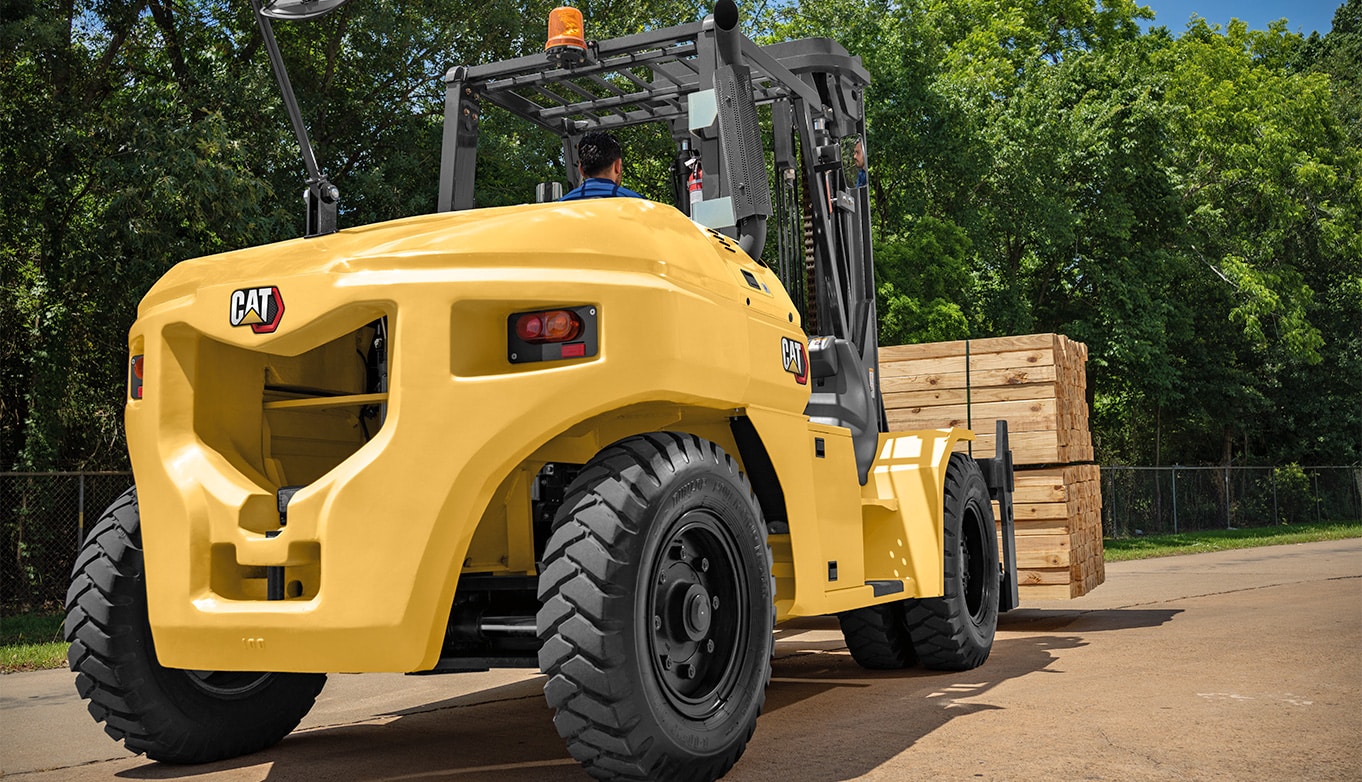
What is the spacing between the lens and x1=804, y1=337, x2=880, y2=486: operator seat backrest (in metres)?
6.72

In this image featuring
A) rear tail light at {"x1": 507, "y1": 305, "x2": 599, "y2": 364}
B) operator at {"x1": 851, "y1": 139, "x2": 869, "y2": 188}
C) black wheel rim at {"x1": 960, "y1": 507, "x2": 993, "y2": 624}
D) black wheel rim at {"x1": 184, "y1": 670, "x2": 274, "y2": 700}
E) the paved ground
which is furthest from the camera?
black wheel rim at {"x1": 960, "y1": 507, "x2": 993, "y2": 624}

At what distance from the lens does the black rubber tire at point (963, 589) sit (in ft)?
25.0

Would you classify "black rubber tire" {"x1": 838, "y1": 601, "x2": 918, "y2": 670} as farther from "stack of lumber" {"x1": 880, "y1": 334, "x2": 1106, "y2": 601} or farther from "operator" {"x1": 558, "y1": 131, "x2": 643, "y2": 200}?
"operator" {"x1": 558, "y1": 131, "x2": 643, "y2": 200}

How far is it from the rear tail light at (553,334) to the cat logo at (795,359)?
1.23m

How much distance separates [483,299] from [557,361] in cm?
32

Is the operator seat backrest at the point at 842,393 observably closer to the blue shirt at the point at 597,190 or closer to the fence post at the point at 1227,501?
the blue shirt at the point at 597,190

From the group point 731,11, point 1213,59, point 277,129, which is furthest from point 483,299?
point 1213,59

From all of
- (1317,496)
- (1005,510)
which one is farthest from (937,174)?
(1005,510)

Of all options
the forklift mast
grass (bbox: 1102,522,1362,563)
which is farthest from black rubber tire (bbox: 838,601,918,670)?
grass (bbox: 1102,522,1362,563)

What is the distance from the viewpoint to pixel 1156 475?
107ft

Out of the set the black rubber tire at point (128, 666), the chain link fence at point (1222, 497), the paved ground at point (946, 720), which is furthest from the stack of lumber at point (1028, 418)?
the chain link fence at point (1222, 497)

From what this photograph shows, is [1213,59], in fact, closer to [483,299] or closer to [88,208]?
[88,208]

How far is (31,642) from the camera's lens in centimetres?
1254

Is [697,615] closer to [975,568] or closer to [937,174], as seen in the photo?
[975,568]
